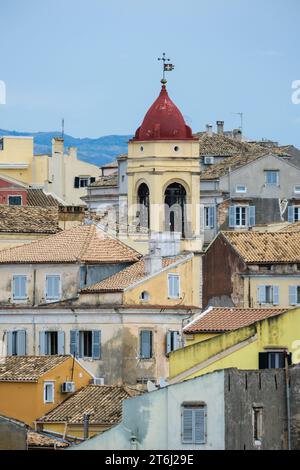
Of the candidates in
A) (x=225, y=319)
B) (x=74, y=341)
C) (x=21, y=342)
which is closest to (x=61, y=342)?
(x=74, y=341)

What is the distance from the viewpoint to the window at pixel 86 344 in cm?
9475

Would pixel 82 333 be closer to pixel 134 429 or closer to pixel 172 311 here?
pixel 172 311

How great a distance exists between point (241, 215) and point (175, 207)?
8790mm

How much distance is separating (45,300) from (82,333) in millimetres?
2802

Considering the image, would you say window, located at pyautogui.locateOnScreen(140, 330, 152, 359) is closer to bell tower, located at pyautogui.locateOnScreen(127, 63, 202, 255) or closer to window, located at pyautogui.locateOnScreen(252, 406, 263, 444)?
bell tower, located at pyautogui.locateOnScreen(127, 63, 202, 255)

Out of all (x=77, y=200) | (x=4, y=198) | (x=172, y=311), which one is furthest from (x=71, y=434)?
(x=77, y=200)

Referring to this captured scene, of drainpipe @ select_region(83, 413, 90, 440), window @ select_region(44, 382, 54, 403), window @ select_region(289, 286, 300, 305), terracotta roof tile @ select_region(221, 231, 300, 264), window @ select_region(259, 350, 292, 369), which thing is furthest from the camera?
window @ select_region(289, 286, 300, 305)

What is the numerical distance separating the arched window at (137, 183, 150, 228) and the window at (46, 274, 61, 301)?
17.7m

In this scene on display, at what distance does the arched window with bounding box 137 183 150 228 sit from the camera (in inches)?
4612

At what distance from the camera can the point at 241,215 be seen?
127250mm

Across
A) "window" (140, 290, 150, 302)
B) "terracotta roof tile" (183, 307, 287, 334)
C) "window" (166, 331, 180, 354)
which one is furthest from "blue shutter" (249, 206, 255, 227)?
"terracotta roof tile" (183, 307, 287, 334)

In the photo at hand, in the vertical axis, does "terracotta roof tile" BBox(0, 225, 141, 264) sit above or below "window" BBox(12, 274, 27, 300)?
above

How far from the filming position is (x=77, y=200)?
144125mm
